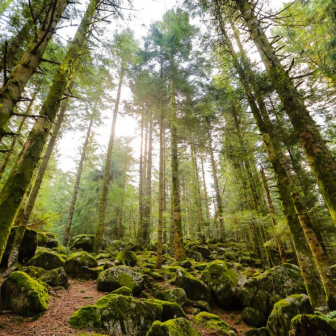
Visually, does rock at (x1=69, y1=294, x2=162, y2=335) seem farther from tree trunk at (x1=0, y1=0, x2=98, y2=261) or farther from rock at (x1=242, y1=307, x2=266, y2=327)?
rock at (x1=242, y1=307, x2=266, y2=327)

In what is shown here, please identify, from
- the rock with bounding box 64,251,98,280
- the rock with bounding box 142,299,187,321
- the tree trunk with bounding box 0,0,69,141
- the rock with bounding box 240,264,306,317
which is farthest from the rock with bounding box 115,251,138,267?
the tree trunk with bounding box 0,0,69,141

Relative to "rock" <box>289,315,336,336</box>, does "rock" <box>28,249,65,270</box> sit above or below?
above

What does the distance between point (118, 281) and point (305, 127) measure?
22.7ft

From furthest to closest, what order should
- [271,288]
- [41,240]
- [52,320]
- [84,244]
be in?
1. [84,244]
2. [41,240]
3. [271,288]
4. [52,320]

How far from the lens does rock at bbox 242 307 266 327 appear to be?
5.71 metres

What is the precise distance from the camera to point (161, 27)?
13.4m

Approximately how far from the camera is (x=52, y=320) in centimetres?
373

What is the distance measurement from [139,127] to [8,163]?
445 inches

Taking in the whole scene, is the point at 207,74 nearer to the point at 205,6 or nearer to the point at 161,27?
the point at 161,27

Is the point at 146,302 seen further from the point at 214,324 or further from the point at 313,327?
the point at 313,327

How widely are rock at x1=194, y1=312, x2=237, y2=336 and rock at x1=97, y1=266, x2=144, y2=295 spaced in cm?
206

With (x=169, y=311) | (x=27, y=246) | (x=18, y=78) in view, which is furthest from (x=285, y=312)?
Answer: (x=27, y=246)

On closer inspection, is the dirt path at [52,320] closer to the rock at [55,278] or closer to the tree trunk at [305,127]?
the rock at [55,278]

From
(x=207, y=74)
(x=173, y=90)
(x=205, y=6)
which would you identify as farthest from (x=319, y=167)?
(x=207, y=74)
